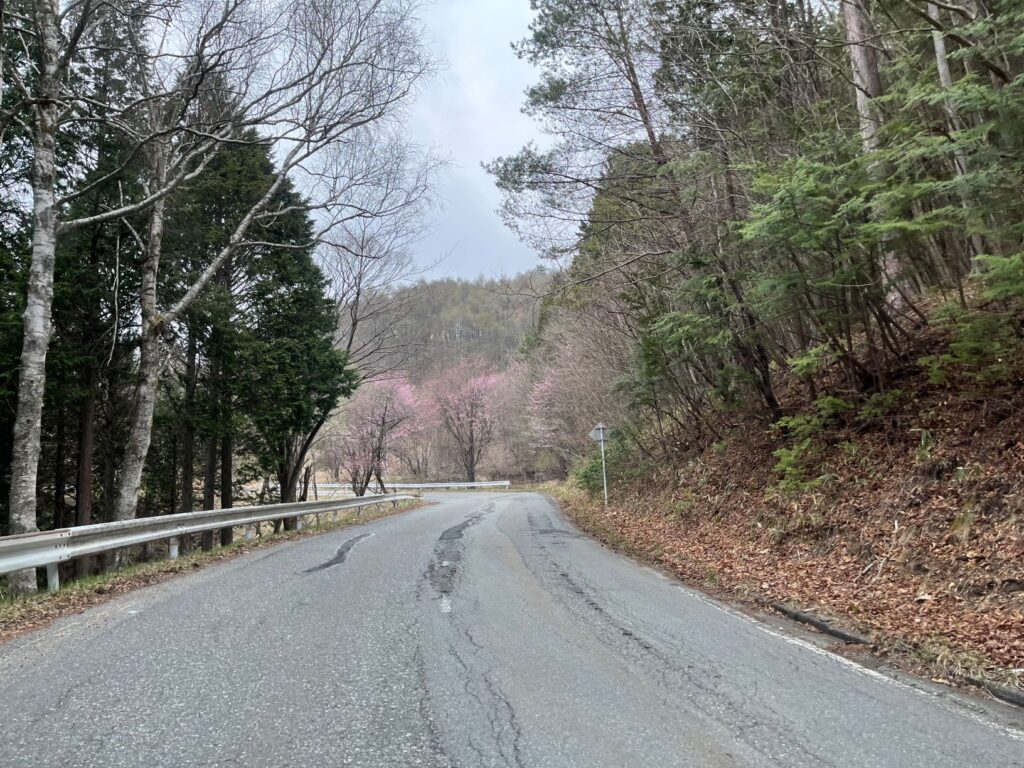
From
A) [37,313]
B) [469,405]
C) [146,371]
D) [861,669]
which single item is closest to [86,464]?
[146,371]

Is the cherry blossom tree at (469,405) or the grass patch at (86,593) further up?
the cherry blossom tree at (469,405)

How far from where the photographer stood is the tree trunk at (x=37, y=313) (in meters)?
8.02

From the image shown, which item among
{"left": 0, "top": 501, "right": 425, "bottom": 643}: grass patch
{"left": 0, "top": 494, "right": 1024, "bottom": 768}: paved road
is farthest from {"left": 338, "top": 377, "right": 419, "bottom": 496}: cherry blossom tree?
{"left": 0, "top": 494, "right": 1024, "bottom": 768}: paved road

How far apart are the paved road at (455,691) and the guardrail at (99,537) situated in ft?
3.51

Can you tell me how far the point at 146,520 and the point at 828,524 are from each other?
9.41 metres

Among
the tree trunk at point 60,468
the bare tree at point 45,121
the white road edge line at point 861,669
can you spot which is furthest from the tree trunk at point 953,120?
the tree trunk at point 60,468

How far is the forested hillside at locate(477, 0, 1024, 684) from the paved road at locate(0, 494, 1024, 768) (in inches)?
53.9

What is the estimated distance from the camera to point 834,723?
3.43 metres

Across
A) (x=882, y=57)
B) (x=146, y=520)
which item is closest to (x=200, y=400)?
(x=146, y=520)

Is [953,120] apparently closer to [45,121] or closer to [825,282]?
[825,282]

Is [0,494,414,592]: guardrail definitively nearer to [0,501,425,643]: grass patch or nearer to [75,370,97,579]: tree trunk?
[0,501,425,643]: grass patch

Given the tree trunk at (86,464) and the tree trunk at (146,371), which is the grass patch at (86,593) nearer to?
the tree trunk at (146,371)

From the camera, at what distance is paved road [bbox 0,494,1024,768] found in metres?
3.05

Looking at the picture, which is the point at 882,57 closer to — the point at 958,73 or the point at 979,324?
the point at 958,73
